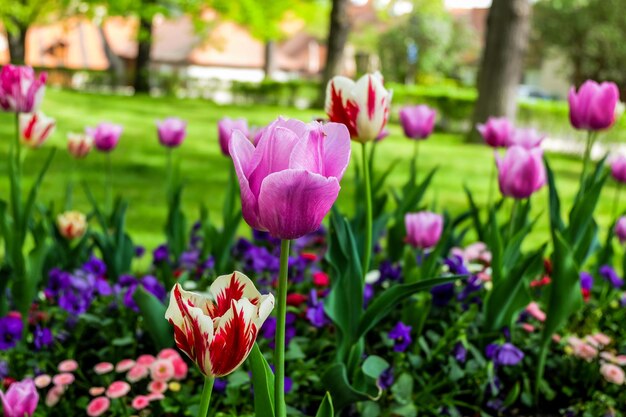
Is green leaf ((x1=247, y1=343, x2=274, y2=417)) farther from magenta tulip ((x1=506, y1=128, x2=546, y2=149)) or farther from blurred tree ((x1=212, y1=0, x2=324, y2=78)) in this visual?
blurred tree ((x1=212, y1=0, x2=324, y2=78))

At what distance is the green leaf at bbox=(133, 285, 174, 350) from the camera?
2.09 meters

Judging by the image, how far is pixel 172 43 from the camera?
46438mm

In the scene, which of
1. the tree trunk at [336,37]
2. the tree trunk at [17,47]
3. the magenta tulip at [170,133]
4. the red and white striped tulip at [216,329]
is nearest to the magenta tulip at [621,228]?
the magenta tulip at [170,133]

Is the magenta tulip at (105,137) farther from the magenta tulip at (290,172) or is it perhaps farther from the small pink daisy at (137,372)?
the magenta tulip at (290,172)

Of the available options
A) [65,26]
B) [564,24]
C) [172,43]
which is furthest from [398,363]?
[172,43]

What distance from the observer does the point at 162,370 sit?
2.00 m

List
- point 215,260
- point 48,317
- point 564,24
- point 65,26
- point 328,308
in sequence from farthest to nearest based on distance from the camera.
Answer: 1. point 564,24
2. point 65,26
3. point 215,260
4. point 48,317
5. point 328,308

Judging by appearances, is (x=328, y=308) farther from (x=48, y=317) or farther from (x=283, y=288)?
(x=48, y=317)

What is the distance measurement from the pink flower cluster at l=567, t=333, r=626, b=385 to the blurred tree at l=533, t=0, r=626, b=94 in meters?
27.0

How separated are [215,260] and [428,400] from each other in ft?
3.24

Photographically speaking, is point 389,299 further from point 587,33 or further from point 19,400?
point 587,33

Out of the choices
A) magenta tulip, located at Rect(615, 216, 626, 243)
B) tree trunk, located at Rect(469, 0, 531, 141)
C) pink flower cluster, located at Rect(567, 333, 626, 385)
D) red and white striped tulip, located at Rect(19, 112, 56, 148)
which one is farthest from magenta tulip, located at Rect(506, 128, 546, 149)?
tree trunk, located at Rect(469, 0, 531, 141)

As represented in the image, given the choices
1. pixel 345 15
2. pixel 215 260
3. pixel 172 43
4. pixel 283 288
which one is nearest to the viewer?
pixel 283 288

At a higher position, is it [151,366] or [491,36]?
[491,36]
